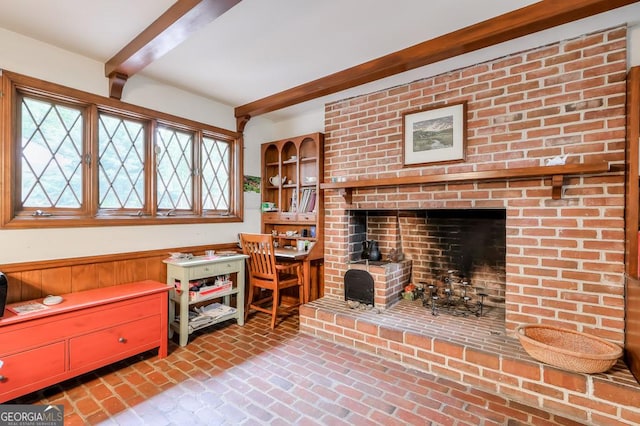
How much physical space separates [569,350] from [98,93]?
399cm

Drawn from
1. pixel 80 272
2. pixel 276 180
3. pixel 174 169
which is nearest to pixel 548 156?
pixel 276 180

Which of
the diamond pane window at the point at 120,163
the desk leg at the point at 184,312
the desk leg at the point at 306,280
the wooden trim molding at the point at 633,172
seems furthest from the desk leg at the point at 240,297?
the wooden trim molding at the point at 633,172

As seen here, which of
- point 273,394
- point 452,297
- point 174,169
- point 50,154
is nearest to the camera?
point 273,394

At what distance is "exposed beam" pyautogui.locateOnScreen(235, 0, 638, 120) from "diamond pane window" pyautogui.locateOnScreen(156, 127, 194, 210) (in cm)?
129

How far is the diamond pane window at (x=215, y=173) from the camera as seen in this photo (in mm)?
3447

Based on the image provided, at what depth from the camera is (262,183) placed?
4023 millimetres

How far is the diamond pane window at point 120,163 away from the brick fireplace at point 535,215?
2034mm

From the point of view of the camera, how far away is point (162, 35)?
1961 mm

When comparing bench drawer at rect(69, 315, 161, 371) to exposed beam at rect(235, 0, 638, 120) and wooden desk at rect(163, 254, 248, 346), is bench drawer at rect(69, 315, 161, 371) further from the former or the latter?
exposed beam at rect(235, 0, 638, 120)

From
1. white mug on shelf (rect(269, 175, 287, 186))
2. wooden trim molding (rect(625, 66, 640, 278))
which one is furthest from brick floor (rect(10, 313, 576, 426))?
white mug on shelf (rect(269, 175, 287, 186))

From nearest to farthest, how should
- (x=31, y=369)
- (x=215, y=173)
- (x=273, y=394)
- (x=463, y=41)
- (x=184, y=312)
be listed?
(x=31, y=369) → (x=273, y=394) → (x=463, y=41) → (x=184, y=312) → (x=215, y=173)

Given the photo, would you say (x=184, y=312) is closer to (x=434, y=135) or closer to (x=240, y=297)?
(x=240, y=297)

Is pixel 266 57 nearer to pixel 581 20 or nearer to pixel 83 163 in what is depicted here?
pixel 83 163

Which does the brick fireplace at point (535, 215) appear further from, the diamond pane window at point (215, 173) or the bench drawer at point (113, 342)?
the diamond pane window at point (215, 173)
